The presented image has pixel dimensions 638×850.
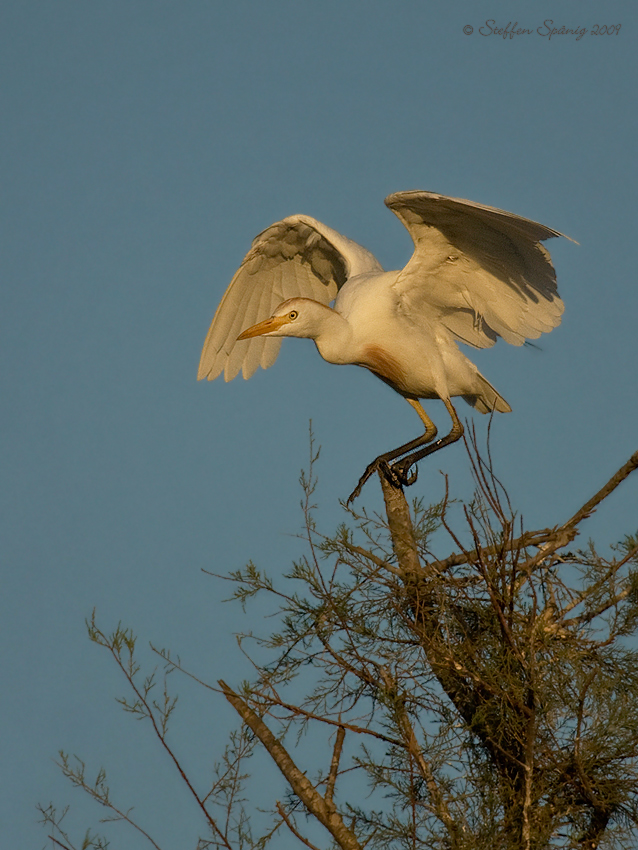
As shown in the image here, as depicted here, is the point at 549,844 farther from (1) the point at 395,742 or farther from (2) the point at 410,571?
(2) the point at 410,571

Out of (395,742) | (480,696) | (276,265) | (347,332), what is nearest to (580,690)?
(480,696)

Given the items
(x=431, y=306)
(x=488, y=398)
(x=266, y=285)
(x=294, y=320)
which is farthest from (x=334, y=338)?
(x=266, y=285)

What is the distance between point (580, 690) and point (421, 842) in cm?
74

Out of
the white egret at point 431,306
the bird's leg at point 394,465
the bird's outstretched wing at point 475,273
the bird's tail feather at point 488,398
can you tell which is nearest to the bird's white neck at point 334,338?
the white egret at point 431,306

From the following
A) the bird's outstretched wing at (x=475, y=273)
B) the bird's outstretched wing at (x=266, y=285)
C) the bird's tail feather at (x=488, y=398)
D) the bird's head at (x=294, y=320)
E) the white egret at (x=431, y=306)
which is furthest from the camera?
the bird's outstretched wing at (x=266, y=285)

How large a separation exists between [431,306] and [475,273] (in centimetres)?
42

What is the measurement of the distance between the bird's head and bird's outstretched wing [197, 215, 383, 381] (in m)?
1.05

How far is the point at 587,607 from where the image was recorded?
150 inches

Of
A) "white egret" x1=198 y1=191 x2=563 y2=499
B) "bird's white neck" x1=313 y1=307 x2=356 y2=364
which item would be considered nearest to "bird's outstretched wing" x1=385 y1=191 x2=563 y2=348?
"white egret" x1=198 y1=191 x2=563 y2=499

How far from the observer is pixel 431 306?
6258 mm

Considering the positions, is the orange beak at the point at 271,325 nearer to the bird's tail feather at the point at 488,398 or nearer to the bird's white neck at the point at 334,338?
the bird's white neck at the point at 334,338

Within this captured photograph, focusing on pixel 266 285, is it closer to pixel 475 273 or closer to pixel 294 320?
Answer: pixel 294 320

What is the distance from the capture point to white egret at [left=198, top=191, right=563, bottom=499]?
219 inches

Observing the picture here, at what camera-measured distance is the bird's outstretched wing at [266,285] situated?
702 centimetres
